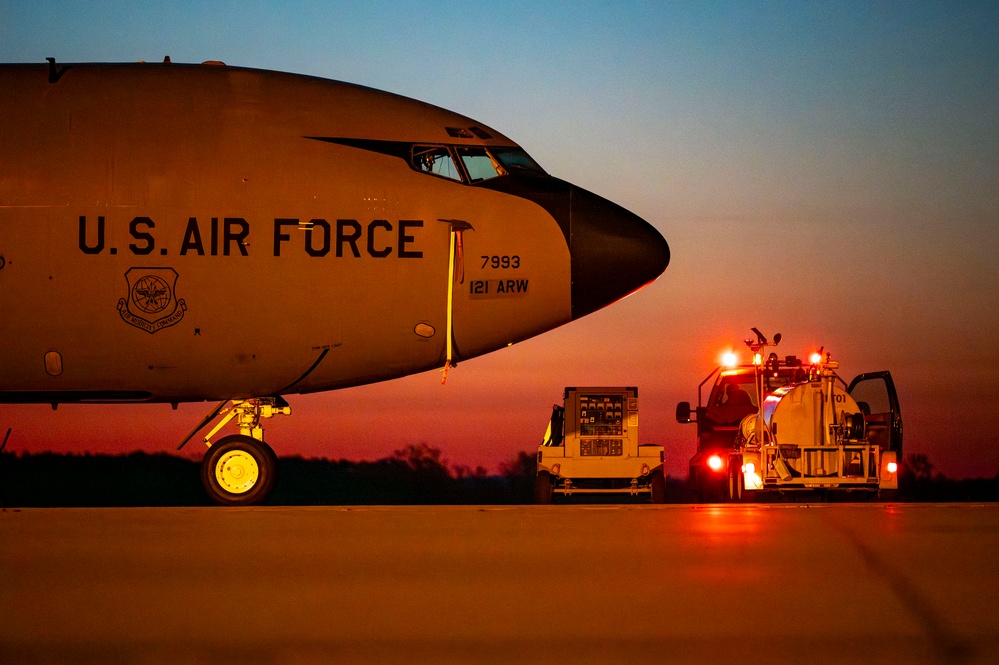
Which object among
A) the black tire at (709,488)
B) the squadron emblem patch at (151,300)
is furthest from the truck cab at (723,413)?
the squadron emblem patch at (151,300)

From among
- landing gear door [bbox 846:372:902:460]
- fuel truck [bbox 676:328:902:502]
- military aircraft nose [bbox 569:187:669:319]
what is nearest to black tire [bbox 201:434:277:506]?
military aircraft nose [bbox 569:187:669:319]

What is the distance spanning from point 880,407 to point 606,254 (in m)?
10.0

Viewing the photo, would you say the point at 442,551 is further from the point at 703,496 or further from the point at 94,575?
the point at 703,496

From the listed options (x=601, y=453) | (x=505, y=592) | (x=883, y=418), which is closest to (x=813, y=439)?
(x=883, y=418)

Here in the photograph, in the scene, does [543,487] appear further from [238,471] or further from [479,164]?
[479,164]

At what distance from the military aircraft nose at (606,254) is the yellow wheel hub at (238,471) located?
3833 mm

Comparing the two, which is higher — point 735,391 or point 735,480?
point 735,391

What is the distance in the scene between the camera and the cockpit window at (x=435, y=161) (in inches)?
463

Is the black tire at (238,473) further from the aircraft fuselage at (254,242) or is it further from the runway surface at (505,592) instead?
the runway surface at (505,592)

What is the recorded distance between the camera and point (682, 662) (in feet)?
15.2

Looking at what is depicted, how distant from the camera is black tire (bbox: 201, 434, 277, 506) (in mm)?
11898

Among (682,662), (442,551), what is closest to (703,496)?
(442,551)

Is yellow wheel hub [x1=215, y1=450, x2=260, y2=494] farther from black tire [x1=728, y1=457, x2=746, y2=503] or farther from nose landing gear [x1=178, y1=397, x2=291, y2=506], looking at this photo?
black tire [x1=728, y1=457, x2=746, y2=503]

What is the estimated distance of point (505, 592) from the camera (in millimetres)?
5457
